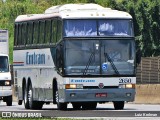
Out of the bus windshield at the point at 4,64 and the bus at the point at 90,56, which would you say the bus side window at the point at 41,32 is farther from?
the bus windshield at the point at 4,64

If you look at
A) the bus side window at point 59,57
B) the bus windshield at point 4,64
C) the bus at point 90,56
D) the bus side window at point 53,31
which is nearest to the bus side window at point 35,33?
the bus at point 90,56

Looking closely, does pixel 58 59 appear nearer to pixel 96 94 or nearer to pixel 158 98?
pixel 96 94

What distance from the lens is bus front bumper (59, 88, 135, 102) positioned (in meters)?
34.4

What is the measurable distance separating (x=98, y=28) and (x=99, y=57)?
1.17 m

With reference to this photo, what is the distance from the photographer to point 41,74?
37844mm

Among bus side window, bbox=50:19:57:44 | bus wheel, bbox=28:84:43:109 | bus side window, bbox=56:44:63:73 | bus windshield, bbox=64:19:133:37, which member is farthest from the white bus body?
bus windshield, bbox=64:19:133:37

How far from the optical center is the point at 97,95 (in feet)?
113

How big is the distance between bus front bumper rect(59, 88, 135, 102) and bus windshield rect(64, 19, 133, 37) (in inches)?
78.8

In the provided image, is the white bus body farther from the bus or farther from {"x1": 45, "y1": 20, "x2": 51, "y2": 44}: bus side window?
the bus

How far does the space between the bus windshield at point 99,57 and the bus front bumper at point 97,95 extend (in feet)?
2.06

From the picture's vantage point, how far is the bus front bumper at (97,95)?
113 feet

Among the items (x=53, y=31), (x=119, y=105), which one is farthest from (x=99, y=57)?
(x=119, y=105)

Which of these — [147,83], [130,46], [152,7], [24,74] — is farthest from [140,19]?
[130,46]

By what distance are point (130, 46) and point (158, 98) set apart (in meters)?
10.1
